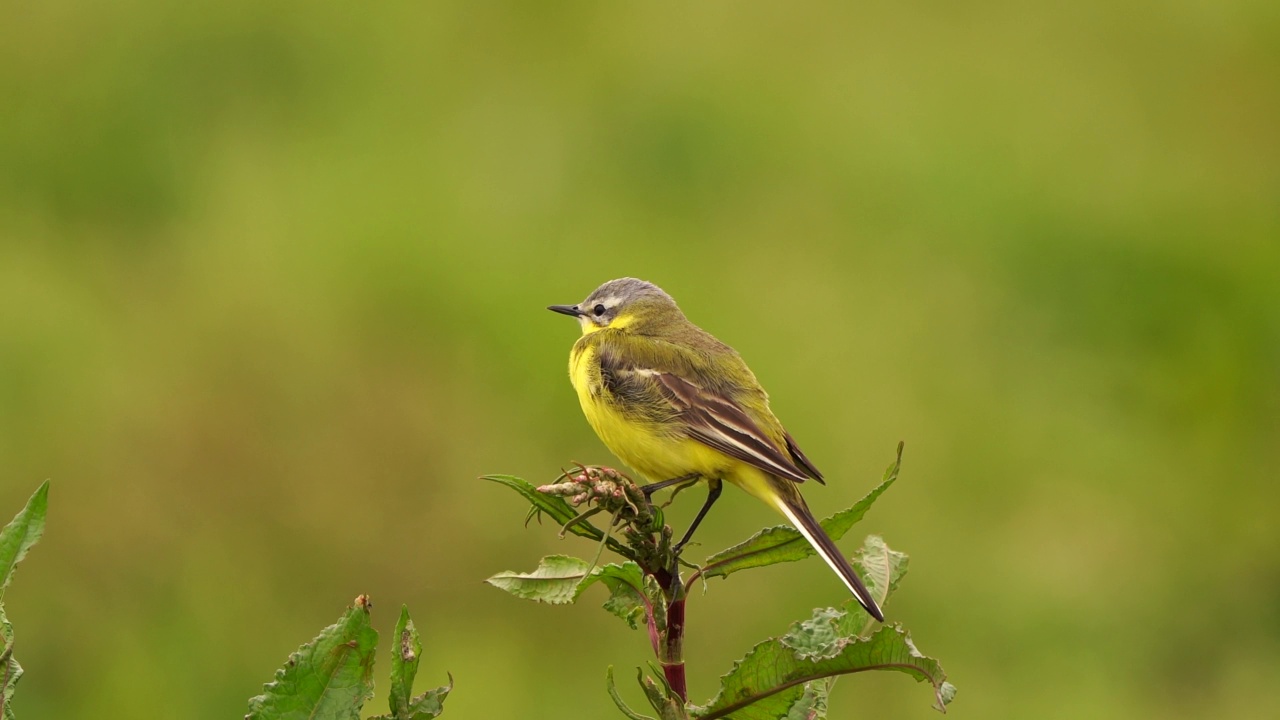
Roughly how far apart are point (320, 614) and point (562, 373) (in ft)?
7.32

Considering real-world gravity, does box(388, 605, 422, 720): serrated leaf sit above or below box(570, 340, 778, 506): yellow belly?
above

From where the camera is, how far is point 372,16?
1211 cm

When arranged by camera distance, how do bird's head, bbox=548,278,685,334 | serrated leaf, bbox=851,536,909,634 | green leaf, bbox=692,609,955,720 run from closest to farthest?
green leaf, bbox=692,609,955,720 → serrated leaf, bbox=851,536,909,634 → bird's head, bbox=548,278,685,334

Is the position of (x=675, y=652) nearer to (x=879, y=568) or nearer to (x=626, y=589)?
(x=626, y=589)

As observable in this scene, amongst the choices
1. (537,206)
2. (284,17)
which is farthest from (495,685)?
(284,17)

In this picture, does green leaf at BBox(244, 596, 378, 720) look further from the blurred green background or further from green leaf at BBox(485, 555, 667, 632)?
the blurred green background

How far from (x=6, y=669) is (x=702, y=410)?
2.96 metres

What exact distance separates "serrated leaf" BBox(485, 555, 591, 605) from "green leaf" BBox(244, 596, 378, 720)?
35cm

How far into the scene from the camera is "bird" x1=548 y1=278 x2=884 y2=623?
4.43 m

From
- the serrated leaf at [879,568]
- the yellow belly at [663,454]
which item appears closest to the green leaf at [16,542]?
the serrated leaf at [879,568]

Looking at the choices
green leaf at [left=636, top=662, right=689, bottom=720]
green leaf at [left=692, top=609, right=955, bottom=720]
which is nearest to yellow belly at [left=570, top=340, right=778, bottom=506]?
green leaf at [left=692, top=609, right=955, bottom=720]

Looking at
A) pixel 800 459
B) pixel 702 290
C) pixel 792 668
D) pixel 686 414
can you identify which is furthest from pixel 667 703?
pixel 702 290

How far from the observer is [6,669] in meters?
1.99

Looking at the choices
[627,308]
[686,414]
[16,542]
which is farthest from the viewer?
[627,308]
